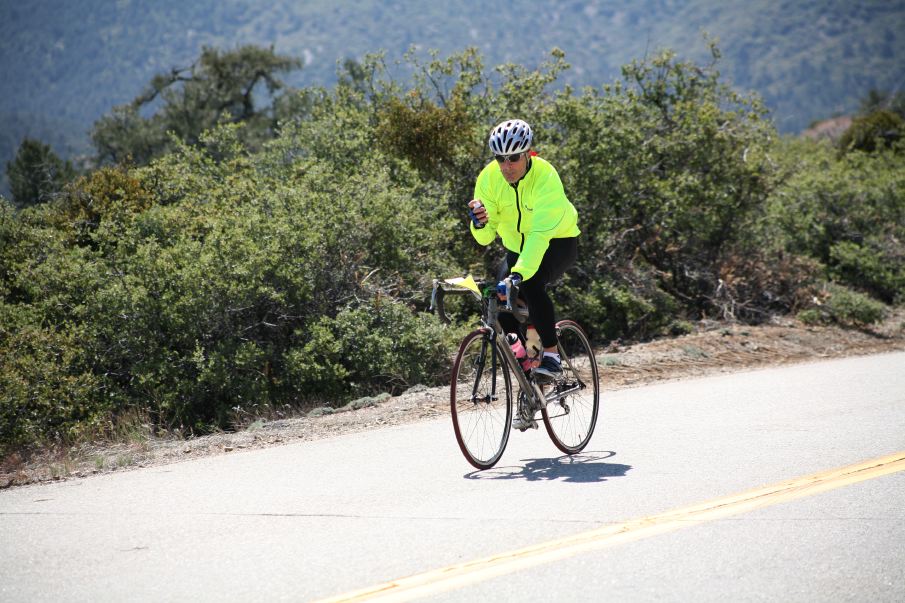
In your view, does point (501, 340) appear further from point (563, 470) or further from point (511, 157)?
point (511, 157)

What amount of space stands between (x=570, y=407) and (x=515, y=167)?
6.60ft

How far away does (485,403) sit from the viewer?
22.0 feet

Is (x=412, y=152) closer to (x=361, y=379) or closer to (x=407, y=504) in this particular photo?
(x=361, y=379)

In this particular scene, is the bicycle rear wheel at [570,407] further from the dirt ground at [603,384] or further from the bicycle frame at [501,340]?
the dirt ground at [603,384]

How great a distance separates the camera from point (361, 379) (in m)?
11.6

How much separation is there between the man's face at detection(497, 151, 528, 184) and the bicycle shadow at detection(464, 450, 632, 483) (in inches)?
82.1

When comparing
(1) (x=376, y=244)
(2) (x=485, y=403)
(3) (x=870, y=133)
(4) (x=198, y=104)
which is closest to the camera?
(2) (x=485, y=403)

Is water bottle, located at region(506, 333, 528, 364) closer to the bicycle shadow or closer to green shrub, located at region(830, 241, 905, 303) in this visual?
the bicycle shadow

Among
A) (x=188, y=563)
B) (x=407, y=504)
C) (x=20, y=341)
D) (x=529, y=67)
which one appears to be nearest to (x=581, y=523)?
(x=407, y=504)

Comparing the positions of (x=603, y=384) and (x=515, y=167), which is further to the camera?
(x=603, y=384)

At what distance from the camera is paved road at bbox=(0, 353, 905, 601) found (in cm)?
443

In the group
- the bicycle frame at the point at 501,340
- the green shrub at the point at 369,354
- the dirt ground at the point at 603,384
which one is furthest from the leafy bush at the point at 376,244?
the bicycle frame at the point at 501,340

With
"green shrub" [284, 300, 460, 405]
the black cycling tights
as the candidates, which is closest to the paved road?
the black cycling tights

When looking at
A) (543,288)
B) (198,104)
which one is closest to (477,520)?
(543,288)
